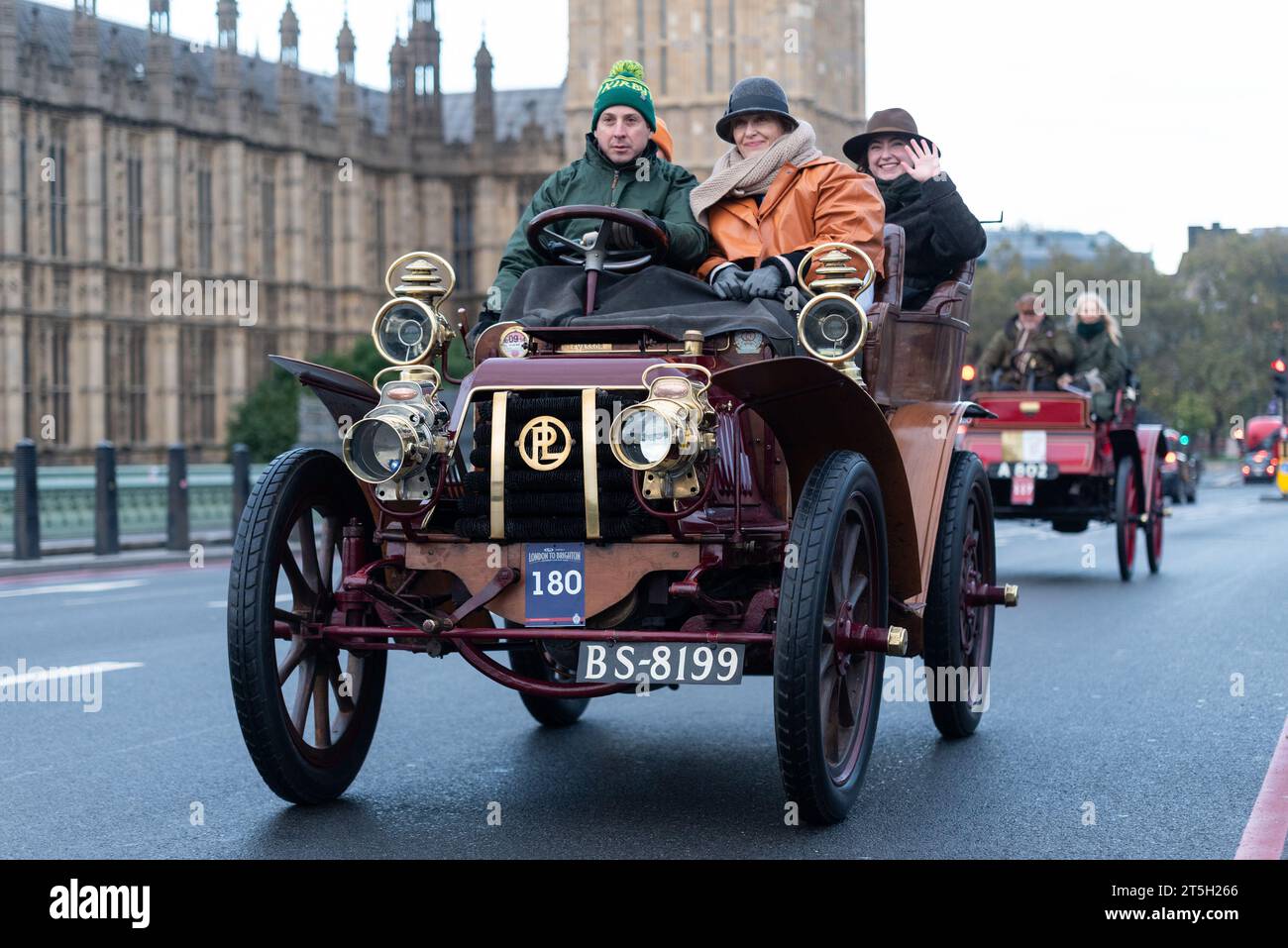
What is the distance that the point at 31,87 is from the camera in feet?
175

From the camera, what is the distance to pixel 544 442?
15.8ft

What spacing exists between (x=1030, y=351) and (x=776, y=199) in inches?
388

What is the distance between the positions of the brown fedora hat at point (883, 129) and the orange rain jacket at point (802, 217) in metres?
1.96

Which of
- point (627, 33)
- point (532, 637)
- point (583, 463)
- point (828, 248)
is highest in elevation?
point (627, 33)

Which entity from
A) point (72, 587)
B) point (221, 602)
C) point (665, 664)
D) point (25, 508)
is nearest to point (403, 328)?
point (665, 664)

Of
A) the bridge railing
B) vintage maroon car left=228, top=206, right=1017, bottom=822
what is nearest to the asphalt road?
vintage maroon car left=228, top=206, right=1017, bottom=822

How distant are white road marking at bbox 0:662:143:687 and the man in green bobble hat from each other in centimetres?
366

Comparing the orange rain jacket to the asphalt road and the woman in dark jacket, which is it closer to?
the asphalt road

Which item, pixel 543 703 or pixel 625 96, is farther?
pixel 543 703

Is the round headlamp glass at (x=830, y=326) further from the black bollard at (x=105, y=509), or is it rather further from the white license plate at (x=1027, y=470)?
the black bollard at (x=105, y=509)

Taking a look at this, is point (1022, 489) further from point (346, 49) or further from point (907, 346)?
point (346, 49)
